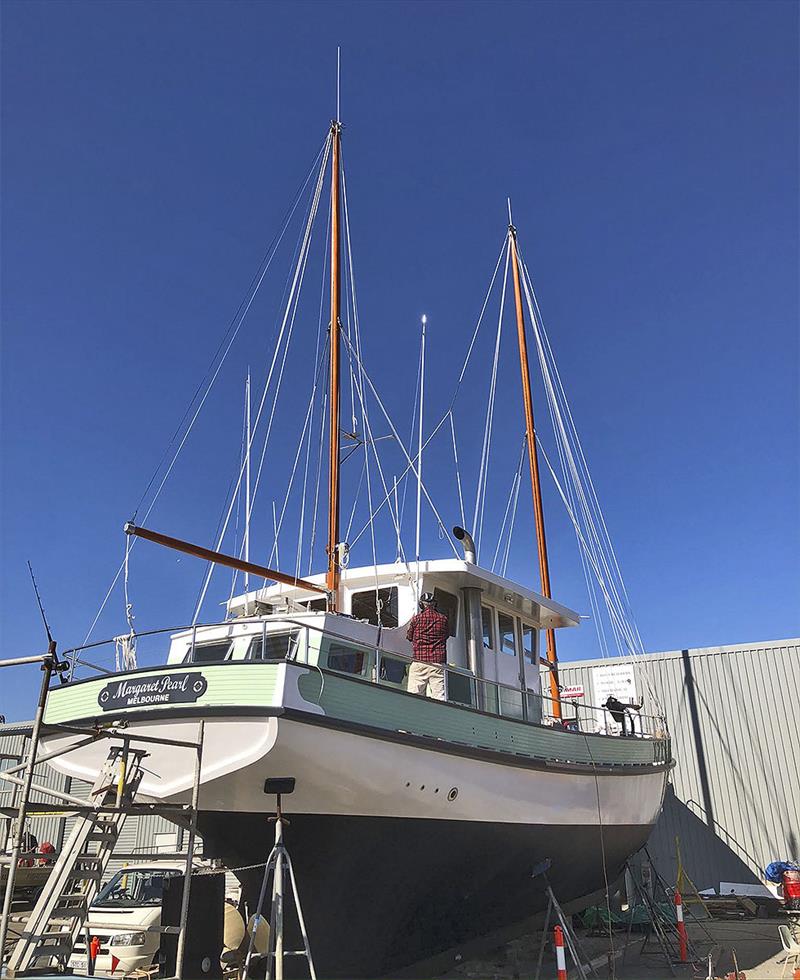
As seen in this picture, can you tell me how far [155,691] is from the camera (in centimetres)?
777

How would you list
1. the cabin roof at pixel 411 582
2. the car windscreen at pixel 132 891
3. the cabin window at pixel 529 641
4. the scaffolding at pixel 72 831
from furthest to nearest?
the cabin window at pixel 529 641 → the cabin roof at pixel 411 582 → the car windscreen at pixel 132 891 → the scaffolding at pixel 72 831

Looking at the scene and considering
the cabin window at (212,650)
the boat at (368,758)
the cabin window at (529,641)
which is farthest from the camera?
the cabin window at (529,641)

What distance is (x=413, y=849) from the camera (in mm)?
8320

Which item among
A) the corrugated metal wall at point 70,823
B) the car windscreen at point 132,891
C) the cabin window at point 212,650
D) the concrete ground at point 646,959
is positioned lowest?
the concrete ground at point 646,959

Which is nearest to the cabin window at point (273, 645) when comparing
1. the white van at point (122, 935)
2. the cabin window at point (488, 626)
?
the white van at point (122, 935)

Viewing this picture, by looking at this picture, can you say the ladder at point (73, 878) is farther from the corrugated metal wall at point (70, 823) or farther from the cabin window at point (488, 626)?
the corrugated metal wall at point (70, 823)

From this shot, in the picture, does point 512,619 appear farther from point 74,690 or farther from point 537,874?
point 74,690

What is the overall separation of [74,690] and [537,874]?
20.4ft

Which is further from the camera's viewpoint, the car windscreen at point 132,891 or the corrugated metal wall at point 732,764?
the corrugated metal wall at point 732,764

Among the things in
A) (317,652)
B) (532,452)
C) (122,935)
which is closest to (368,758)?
(317,652)

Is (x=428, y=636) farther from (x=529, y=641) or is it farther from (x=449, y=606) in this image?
(x=529, y=641)

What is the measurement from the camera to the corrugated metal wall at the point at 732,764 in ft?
54.6

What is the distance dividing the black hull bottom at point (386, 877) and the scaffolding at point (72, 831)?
1.38 metres

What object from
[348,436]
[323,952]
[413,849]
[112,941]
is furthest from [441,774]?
[348,436]
